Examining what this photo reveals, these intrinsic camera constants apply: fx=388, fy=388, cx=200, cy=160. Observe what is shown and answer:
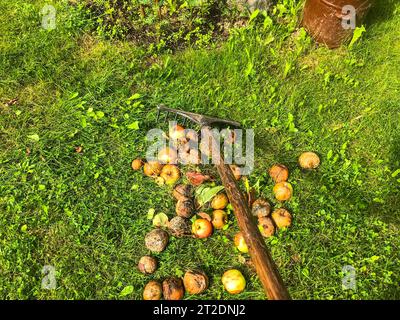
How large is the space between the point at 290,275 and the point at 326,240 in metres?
0.41

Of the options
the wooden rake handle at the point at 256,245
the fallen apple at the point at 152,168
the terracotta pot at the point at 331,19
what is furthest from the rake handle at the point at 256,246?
the terracotta pot at the point at 331,19

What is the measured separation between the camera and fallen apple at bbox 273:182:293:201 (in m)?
3.17

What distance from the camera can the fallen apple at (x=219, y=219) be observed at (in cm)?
305

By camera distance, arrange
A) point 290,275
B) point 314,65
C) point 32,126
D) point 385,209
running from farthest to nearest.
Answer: point 314,65 → point 32,126 → point 385,209 → point 290,275

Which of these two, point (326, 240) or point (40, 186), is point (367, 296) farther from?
point (40, 186)

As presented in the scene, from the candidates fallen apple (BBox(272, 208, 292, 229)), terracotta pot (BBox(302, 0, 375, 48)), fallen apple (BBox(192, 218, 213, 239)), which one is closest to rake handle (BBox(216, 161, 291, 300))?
fallen apple (BBox(192, 218, 213, 239))

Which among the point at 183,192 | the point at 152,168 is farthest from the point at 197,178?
the point at 152,168

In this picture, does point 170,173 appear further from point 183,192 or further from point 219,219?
point 219,219

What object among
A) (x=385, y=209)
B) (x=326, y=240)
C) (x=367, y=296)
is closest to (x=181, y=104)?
(x=326, y=240)

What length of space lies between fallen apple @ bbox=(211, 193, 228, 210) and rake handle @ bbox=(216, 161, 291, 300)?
25cm

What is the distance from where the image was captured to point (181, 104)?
362 cm

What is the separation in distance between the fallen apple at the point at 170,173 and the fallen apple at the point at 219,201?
40 centimetres

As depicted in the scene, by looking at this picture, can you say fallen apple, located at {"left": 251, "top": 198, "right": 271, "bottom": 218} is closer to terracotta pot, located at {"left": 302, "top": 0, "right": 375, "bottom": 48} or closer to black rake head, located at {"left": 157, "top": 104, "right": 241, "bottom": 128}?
black rake head, located at {"left": 157, "top": 104, "right": 241, "bottom": 128}
